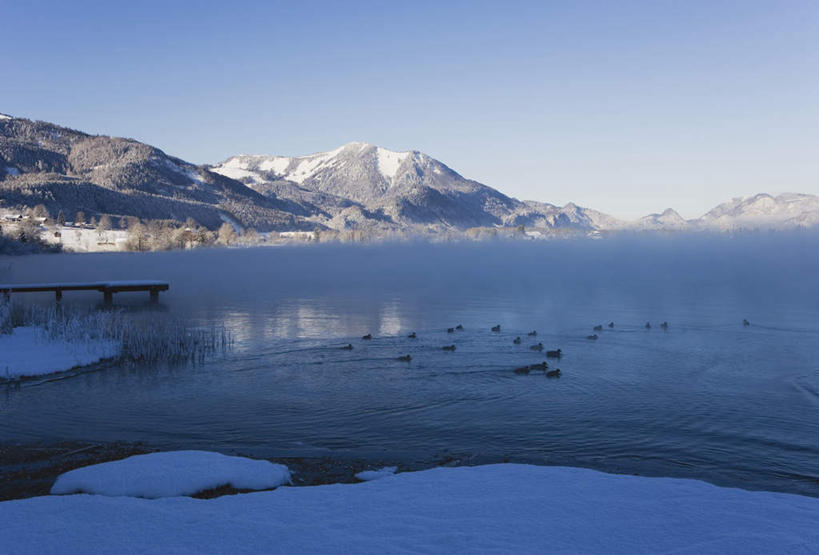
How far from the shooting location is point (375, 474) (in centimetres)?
1009

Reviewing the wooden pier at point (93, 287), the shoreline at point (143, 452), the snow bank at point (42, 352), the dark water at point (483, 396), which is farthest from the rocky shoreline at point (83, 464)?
the wooden pier at point (93, 287)

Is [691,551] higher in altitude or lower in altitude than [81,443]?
higher

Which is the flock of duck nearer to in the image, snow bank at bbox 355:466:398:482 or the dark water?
the dark water

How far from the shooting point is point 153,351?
851 inches

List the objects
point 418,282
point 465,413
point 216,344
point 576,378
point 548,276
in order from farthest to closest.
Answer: point 548,276 < point 418,282 < point 216,344 < point 576,378 < point 465,413

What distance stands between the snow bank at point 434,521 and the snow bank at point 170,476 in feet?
4.92

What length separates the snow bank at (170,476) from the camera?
8555mm

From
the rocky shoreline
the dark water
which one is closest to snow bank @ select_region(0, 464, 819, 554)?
the rocky shoreline

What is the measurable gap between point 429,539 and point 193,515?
2.69 m

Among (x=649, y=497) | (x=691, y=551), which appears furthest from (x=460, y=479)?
(x=691, y=551)

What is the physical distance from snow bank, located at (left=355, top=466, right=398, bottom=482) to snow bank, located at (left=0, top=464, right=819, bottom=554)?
6.71 ft

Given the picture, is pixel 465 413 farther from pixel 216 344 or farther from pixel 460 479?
pixel 216 344

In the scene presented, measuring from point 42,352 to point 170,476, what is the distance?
1472 cm

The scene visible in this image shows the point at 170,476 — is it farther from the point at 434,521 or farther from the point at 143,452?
the point at 434,521
